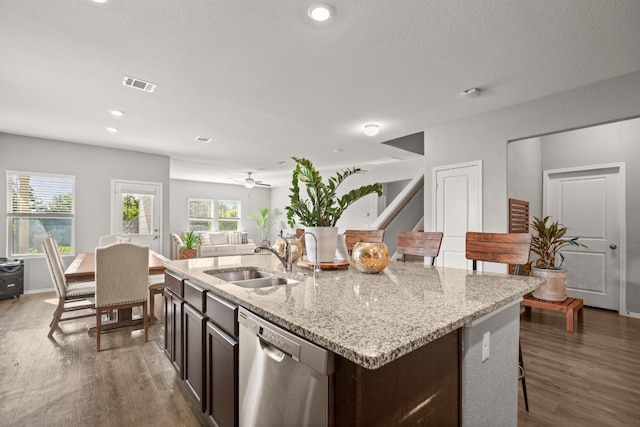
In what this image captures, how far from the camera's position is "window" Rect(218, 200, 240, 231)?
11.4 m

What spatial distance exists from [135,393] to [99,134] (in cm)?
432

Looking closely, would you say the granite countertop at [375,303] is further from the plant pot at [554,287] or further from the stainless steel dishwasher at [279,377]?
the plant pot at [554,287]

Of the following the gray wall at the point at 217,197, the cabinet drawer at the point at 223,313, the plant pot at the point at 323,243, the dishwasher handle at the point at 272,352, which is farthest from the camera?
the gray wall at the point at 217,197

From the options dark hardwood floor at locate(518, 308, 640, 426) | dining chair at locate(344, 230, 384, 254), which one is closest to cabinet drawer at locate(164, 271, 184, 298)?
dining chair at locate(344, 230, 384, 254)

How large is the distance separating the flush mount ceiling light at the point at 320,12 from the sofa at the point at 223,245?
14.0 ft

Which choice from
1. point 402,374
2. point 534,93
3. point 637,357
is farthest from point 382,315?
point 534,93

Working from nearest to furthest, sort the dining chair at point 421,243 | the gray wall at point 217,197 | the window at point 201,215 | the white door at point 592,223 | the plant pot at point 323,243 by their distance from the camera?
the plant pot at point 323,243 < the dining chair at point 421,243 < the white door at point 592,223 < the gray wall at point 217,197 < the window at point 201,215

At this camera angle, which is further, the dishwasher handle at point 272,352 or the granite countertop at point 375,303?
the dishwasher handle at point 272,352

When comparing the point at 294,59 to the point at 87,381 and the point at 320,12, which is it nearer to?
the point at 320,12

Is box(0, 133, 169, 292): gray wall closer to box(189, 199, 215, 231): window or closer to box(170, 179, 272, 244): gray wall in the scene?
box(170, 179, 272, 244): gray wall

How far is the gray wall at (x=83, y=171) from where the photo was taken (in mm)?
5035

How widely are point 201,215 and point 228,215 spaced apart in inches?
39.0

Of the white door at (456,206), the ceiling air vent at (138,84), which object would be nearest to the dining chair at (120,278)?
the ceiling air vent at (138,84)

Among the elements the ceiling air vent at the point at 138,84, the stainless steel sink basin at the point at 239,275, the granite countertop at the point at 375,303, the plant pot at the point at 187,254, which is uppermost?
the ceiling air vent at the point at 138,84
